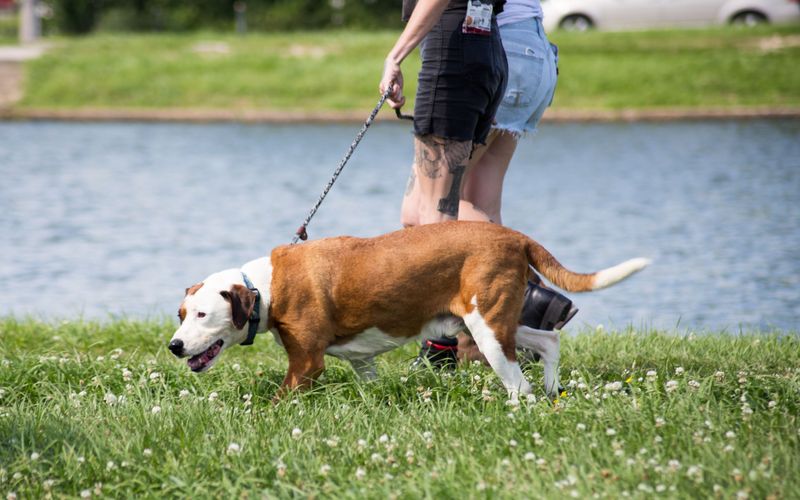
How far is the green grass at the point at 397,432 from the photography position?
3568 millimetres

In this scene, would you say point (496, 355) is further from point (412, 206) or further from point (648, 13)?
point (648, 13)

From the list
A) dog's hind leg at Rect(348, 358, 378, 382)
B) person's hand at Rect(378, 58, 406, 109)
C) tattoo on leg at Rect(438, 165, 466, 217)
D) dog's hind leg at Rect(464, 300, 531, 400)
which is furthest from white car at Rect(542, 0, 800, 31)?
dog's hind leg at Rect(464, 300, 531, 400)

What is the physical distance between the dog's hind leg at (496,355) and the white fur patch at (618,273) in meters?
0.42

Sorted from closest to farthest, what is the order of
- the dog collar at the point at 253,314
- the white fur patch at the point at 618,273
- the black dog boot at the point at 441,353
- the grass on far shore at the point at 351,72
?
the white fur patch at the point at 618,273 → the dog collar at the point at 253,314 → the black dog boot at the point at 441,353 → the grass on far shore at the point at 351,72

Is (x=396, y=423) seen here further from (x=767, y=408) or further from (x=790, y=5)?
(x=790, y=5)

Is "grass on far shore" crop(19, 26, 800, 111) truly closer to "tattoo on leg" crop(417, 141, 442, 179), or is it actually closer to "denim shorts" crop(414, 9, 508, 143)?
"tattoo on leg" crop(417, 141, 442, 179)

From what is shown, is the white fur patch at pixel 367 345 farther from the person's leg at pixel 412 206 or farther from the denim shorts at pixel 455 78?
the denim shorts at pixel 455 78

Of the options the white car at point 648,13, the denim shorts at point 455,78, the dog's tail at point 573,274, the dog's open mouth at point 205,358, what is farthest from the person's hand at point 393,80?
the white car at point 648,13

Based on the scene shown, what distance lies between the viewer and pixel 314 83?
23.9m

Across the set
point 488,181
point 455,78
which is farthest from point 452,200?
point 455,78

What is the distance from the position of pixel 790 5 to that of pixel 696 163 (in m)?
12.7

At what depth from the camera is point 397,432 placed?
4172 mm

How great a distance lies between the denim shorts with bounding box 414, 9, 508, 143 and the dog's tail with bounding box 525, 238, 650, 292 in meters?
0.70

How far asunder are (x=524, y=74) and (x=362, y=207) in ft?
27.4
